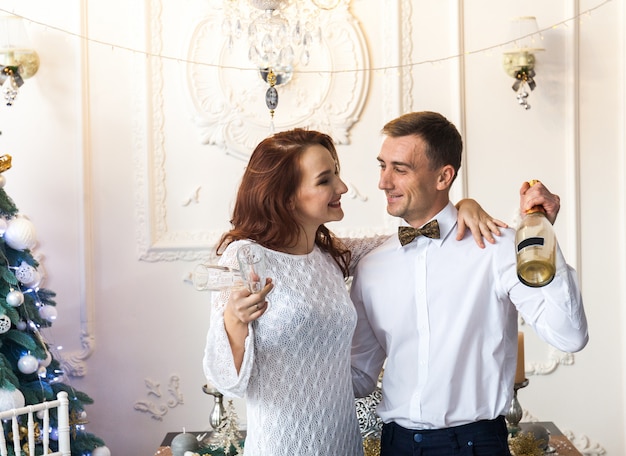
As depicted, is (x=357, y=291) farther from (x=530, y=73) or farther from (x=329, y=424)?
(x=530, y=73)

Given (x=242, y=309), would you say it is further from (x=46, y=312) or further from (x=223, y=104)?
(x=223, y=104)

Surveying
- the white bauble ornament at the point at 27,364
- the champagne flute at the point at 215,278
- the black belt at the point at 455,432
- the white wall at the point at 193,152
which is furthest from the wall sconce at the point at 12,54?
the black belt at the point at 455,432

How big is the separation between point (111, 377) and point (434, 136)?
2241 mm

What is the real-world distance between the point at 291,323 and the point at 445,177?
1.92ft

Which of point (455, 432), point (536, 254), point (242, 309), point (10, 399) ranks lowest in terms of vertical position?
point (10, 399)

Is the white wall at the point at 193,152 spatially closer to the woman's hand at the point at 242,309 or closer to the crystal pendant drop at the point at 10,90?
the crystal pendant drop at the point at 10,90

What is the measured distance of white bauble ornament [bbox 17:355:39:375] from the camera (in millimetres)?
3025

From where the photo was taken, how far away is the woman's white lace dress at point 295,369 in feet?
6.31

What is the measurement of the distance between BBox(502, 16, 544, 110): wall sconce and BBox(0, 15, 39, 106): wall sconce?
201 centimetres

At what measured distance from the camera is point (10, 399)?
2877 mm

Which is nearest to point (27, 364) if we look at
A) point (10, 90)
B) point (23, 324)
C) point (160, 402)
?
point (23, 324)

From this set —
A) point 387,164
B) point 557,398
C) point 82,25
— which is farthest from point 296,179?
point 557,398

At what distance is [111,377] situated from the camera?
3875 millimetres

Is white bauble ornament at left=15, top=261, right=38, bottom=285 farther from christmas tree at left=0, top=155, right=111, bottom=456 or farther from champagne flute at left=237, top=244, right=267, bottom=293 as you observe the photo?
champagne flute at left=237, top=244, right=267, bottom=293
